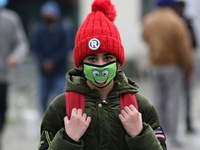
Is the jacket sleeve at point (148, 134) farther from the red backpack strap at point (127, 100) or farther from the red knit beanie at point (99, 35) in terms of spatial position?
the red knit beanie at point (99, 35)

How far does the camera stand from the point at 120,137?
3.32m

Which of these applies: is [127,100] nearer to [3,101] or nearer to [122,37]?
[3,101]

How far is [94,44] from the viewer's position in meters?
3.39

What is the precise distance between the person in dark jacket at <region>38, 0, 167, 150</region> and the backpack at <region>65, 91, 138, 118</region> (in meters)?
0.02

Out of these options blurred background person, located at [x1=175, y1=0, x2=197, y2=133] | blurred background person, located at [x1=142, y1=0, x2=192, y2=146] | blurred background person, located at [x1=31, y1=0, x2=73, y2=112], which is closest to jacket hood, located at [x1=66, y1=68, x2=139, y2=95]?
blurred background person, located at [x1=142, y1=0, x2=192, y2=146]

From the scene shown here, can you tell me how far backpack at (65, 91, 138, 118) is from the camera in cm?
331


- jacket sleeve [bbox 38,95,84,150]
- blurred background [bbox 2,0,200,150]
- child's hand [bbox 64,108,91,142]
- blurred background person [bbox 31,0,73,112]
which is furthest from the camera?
blurred background [bbox 2,0,200,150]

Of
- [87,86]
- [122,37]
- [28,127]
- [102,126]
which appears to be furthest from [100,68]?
[122,37]

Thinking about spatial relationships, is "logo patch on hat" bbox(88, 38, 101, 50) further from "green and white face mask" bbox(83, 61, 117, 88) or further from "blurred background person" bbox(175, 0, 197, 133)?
"blurred background person" bbox(175, 0, 197, 133)

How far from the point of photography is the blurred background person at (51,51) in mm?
9094

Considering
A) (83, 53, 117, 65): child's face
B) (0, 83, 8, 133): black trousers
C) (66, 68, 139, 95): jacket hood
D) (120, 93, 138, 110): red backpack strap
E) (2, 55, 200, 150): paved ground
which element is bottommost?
(2, 55, 200, 150): paved ground

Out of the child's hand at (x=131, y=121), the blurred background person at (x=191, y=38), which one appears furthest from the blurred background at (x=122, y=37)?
the child's hand at (x=131, y=121)

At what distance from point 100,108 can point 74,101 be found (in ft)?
0.47

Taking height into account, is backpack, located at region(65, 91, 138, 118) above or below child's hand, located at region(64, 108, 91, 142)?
above
